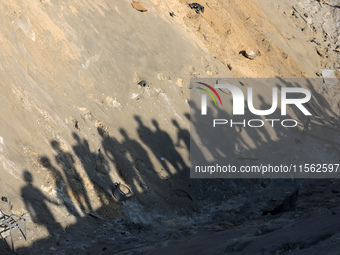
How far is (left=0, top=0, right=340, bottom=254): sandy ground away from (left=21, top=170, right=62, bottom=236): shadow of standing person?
3 cm

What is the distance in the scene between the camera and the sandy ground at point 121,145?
32.0ft

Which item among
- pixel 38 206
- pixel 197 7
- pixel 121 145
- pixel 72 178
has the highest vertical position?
pixel 197 7

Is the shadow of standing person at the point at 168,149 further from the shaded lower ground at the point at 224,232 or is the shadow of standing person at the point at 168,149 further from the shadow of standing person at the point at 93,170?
the shadow of standing person at the point at 93,170

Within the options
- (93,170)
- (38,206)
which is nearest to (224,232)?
(93,170)

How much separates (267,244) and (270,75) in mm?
11149

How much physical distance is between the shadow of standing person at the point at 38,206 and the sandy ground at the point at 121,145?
25mm

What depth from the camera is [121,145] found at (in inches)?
496

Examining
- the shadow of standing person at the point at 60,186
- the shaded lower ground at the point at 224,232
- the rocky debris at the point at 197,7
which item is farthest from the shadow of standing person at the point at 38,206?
the rocky debris at the point at 197,7

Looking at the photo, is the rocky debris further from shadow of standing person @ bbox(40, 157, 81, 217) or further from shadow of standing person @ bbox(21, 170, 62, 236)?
shadow of standing person @ bbox(21, 170, 62, 236)

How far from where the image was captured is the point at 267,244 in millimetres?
8258

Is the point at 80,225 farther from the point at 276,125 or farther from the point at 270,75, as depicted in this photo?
the point at 270,75

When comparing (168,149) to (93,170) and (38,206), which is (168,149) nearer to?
(93,170)

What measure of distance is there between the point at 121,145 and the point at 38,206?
3.20 metres

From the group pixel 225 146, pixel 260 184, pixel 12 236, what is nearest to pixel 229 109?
pixel 225 146
